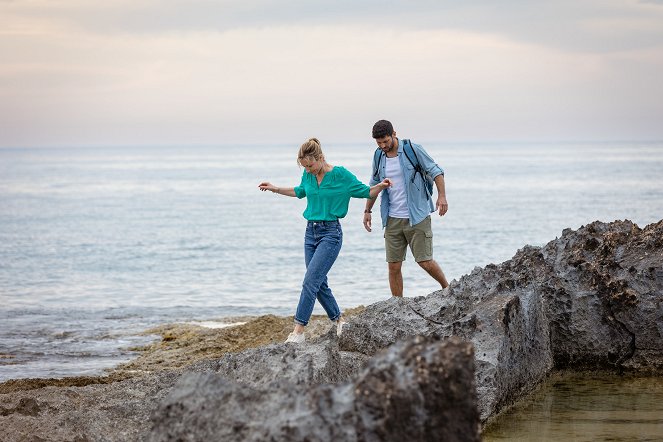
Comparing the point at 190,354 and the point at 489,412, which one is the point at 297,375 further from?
the point at 190,354

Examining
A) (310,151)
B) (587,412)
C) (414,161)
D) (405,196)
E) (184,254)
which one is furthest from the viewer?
(184,254)

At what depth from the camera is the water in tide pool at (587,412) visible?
5.29m

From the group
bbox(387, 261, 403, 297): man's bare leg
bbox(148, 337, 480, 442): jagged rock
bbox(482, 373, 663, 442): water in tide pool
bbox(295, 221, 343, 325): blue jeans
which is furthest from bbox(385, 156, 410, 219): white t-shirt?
bbox(148, 337, 480, 442): jagged rock

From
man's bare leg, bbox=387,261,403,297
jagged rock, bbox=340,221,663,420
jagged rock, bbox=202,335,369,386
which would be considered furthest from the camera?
man's bare leg, bbox=387,261,403,297

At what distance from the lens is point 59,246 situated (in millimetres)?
25250

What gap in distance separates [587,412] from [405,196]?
3.18 meters

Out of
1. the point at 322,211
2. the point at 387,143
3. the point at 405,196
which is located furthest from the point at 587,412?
the point at 387,143

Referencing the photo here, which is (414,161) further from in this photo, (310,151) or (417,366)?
(417,366)

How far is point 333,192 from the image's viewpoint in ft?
24.1

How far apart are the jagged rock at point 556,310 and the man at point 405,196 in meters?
1.38

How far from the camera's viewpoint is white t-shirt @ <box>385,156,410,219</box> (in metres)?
8.30

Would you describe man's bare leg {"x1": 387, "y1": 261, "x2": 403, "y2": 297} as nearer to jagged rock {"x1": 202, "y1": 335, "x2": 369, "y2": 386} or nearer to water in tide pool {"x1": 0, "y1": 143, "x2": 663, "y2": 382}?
jagged rock {"x1": 202, "y1": 335, "x2": 369, "y2": 386}

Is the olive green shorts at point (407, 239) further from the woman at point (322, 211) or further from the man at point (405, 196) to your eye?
the woman at point (322, 211)

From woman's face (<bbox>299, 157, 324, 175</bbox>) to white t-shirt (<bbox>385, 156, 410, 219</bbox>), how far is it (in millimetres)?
1195
